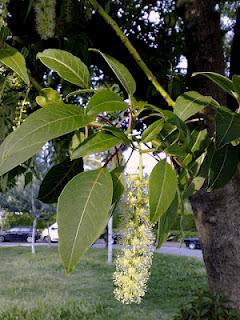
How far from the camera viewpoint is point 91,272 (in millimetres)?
7238

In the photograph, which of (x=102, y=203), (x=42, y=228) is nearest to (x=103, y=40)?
(x=102, y=203)

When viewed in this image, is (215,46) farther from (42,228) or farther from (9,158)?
(42,228)

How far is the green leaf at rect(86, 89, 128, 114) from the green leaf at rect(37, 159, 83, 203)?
15cm

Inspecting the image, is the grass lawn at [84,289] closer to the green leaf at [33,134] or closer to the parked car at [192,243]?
the parked car at [192,243]

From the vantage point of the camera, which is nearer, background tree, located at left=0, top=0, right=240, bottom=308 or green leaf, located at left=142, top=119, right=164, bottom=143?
green leaf, located at left=142, top=119, right=164, bottom=143

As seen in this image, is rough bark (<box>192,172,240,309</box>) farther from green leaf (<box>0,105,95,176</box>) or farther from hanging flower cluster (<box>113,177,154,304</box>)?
green leaf (<box>0,105,95,176</box>)

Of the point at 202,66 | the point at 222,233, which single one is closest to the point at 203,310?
the point at 222,233

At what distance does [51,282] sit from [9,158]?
6.37 metres

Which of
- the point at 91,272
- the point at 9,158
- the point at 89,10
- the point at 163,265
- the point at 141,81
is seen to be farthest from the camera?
the point at 163,265

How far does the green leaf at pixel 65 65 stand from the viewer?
42cm

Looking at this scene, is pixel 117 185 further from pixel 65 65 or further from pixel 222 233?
pixel 222 233

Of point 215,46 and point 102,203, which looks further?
point 215,46

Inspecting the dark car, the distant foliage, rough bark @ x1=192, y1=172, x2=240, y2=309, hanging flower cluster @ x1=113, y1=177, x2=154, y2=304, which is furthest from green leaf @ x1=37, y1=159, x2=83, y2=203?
the dark car

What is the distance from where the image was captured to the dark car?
47.1ft
